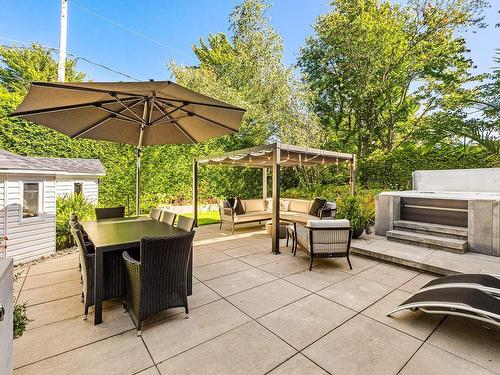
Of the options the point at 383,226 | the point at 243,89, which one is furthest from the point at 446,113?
the point at 243,89

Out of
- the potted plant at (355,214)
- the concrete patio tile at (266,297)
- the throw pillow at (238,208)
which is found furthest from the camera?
the throw pillow at (238,208)

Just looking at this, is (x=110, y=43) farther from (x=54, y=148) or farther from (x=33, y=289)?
(x=33, y=289)

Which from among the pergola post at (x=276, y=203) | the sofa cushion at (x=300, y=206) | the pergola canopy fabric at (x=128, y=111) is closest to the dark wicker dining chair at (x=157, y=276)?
the pergola canopy fabric at (x=128, y=111)

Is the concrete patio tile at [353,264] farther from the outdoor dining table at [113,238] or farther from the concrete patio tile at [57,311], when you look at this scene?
the concrete patio tile at [57,311]

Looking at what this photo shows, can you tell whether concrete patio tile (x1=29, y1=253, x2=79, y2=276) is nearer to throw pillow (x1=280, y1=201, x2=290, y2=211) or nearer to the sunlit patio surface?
the sunlit patio surface

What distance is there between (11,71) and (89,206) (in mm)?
16486

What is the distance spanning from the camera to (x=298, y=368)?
1907 mm

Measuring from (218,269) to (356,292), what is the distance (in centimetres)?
221

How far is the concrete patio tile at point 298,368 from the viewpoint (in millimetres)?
1864

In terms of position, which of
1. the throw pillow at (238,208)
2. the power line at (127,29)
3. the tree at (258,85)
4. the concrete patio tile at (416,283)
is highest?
the power line at (127,29)

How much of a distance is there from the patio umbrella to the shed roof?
71.5 inches

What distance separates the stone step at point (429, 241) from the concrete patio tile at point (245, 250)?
2.92 meters

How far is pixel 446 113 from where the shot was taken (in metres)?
9.72

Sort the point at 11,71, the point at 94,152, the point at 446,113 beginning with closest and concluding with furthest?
1. the point at 94,152
2. the point at 446,113
3. the point at 11,71
